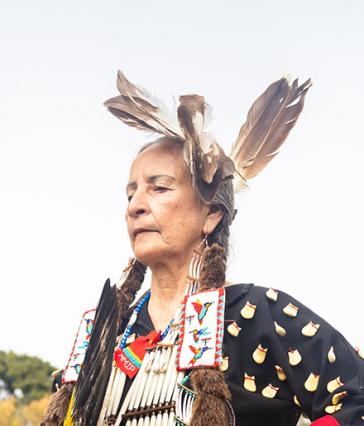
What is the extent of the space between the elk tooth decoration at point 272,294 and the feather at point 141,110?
814 millimetres

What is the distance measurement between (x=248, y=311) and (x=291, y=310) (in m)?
0.17

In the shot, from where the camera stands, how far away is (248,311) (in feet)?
9.21

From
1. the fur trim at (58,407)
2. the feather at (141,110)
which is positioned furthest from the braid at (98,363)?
the feather at (141,110)

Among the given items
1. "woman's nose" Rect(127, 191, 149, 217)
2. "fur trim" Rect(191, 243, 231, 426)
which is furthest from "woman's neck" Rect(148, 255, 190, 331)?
"fur trim" Rect(191, 243, 231, 426)

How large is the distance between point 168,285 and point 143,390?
51cm

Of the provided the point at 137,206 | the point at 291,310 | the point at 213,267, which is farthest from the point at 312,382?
the point at 137,206

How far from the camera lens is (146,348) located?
2.95m

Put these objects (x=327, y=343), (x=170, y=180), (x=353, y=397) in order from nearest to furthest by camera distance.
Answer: (x=353, y=397)
(x=327, y=343)
(x=170, y=180)

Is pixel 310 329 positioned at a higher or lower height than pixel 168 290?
lower

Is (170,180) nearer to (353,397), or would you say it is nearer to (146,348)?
(146,348)

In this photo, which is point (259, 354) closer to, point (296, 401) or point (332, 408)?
point (296, 401)

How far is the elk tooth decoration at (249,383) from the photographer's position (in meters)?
2.66

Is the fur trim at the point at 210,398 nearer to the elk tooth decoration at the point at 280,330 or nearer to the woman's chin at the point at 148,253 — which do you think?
the elk tooth decoration at the point at 280,330

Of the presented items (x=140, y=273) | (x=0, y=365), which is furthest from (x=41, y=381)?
(x=140, y=273)
